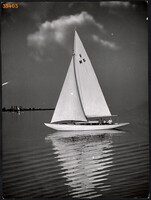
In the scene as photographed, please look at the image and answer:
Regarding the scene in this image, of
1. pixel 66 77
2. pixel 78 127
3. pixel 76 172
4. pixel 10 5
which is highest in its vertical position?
pixel 10 5

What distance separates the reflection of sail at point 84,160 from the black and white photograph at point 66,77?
0.05 ft

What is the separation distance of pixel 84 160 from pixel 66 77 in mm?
1502

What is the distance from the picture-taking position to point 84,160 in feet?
11.4

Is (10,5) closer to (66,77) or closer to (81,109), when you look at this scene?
(66,77)

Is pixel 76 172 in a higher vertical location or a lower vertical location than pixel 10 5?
lower

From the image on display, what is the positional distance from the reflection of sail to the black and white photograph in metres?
0.01

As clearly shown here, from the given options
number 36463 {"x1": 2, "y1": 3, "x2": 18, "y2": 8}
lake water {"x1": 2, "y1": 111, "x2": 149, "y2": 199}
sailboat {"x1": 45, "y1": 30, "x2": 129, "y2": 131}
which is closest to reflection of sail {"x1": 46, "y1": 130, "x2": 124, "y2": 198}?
lake water {"x1": 2, "y1": 111, "x2": 149, "y2": 199}

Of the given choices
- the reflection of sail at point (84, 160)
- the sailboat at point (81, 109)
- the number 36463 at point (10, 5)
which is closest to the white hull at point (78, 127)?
the sailboat at point (81, 109)

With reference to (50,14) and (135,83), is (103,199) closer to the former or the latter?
(135,83)

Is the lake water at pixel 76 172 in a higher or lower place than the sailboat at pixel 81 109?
lower

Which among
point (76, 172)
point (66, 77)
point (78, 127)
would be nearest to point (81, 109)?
point (78, 127)

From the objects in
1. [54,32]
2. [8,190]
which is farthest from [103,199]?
[54,32]

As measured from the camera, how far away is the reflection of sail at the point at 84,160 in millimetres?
2574

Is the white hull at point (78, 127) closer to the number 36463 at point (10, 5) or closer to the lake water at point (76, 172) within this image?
the lake water at point (76, 172)
